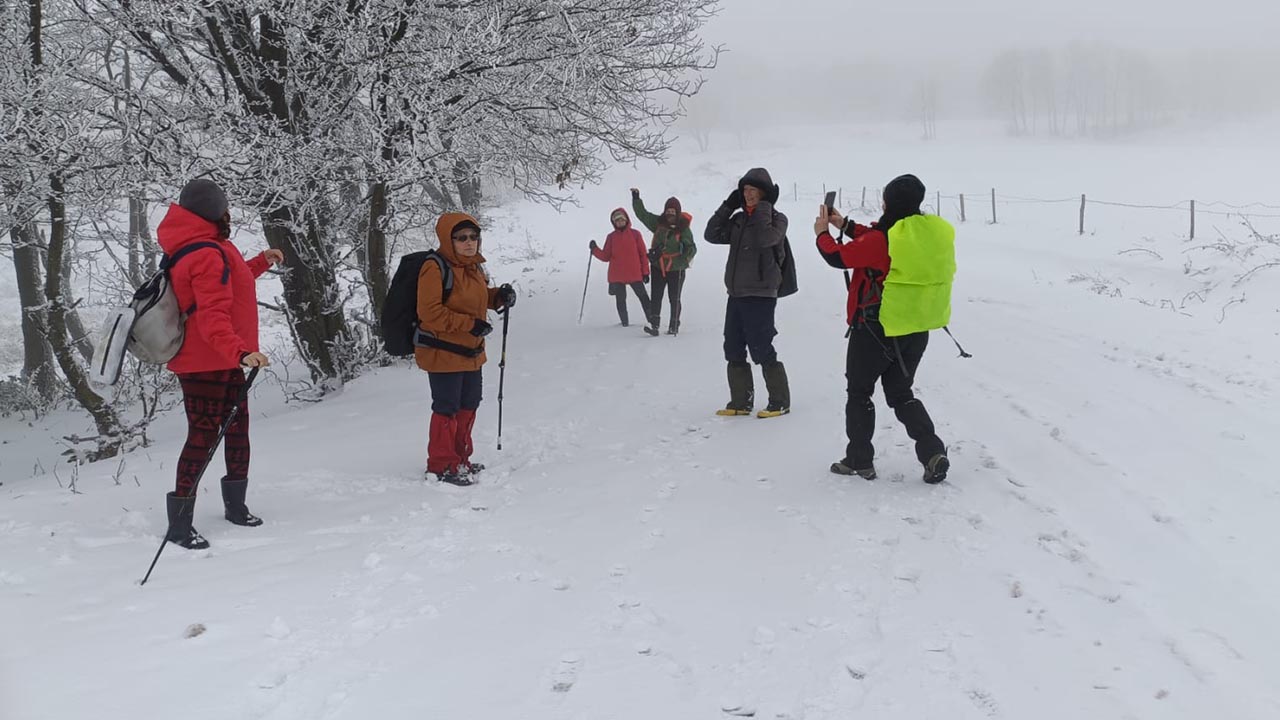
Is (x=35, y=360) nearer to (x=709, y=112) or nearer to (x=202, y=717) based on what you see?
(x=202, y=717)

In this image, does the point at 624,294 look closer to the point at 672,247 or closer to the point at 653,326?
the point at 653,326

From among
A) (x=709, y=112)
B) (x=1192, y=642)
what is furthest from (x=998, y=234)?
(x=709, y=112)

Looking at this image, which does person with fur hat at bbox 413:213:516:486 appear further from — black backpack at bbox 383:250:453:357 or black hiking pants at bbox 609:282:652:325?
black hiking pants at bbox 609:282:652:325

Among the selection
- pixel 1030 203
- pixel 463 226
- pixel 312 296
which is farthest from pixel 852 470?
pixel 1030 203

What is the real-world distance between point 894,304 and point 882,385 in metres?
0.54

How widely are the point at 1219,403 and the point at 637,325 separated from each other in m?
7.60

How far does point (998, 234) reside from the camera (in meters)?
23.9

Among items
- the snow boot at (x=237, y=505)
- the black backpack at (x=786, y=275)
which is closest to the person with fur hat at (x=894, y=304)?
the black backpack at (x=786, y=275)

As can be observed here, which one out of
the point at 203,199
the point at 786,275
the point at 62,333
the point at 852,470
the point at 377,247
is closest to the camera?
the point at 203,199

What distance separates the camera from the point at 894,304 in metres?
5.08

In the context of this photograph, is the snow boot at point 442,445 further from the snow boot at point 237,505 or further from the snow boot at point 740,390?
the snow boot at point 740,390

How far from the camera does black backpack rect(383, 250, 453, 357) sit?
558cm

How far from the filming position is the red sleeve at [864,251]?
16.9ft

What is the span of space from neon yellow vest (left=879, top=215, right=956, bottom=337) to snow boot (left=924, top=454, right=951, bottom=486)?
2.73ft
